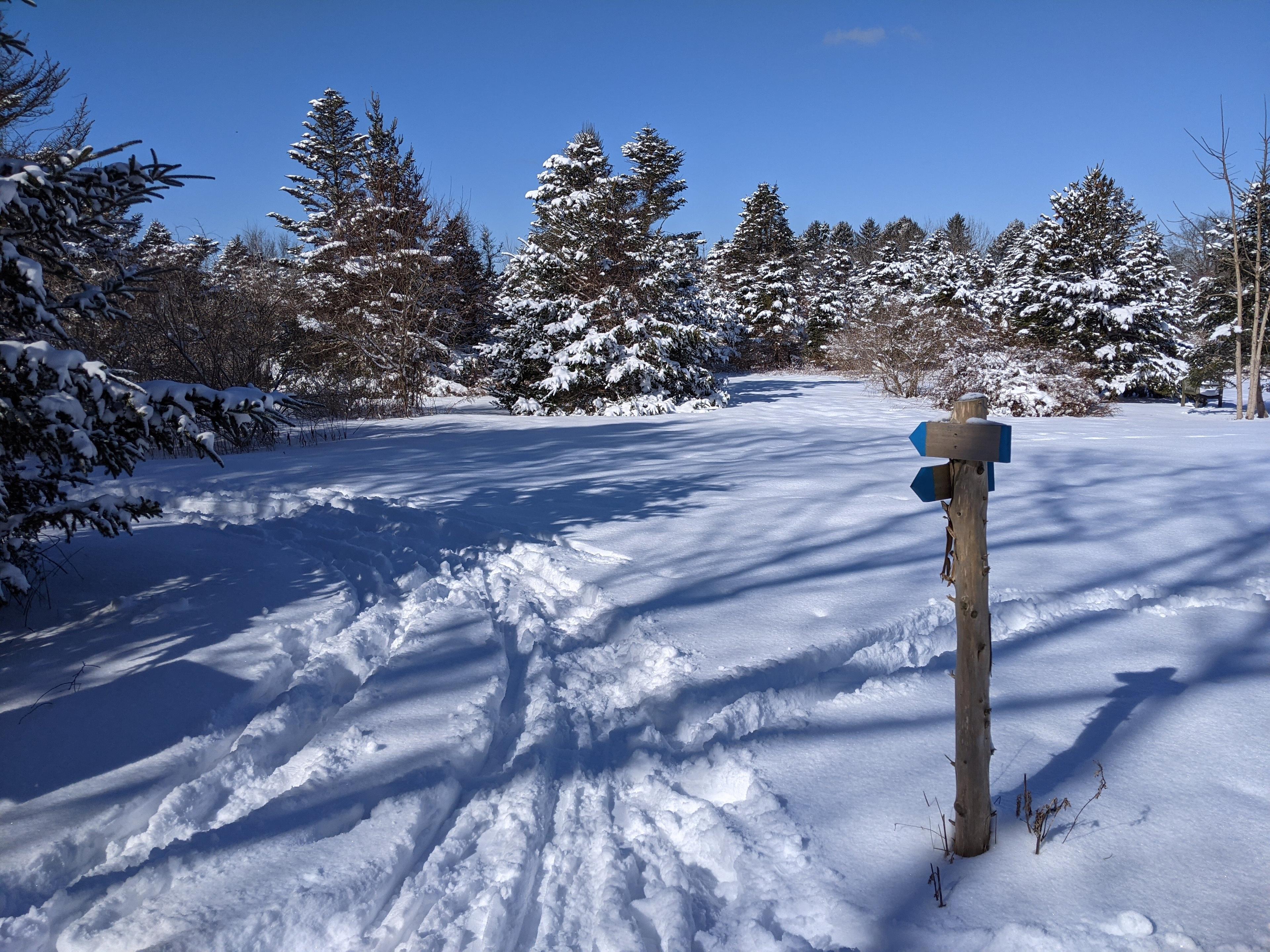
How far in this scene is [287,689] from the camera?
11.5ft

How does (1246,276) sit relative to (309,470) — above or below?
above

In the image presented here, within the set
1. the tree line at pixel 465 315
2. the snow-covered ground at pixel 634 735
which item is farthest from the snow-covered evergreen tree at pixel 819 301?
the snow-covered ground at pixel 634 735

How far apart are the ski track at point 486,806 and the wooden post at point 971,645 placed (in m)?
0.49

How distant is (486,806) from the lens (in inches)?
101

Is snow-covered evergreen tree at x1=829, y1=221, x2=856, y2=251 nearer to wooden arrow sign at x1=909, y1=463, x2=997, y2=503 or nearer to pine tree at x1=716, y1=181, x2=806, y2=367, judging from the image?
pine tree at x1=716, y1=181, x2=806, y2=367

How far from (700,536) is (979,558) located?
3.58 meters

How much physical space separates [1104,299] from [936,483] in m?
23.1

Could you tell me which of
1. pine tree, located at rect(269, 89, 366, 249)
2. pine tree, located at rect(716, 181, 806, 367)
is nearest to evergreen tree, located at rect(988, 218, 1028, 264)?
pine tree, located at rect(716, 181, 806, 367)

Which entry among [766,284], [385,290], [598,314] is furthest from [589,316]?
[766,284]

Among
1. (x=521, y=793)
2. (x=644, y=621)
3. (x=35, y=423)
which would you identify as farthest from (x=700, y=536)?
(x=35, y=423)

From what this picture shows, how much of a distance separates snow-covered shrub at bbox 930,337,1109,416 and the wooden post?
15350mm

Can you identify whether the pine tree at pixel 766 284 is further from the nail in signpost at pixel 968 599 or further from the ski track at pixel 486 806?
the nail in signpost at pixel 968 599

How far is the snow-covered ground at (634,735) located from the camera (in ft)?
6.81

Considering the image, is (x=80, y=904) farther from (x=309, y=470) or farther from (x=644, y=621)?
(x=309, y=470)
